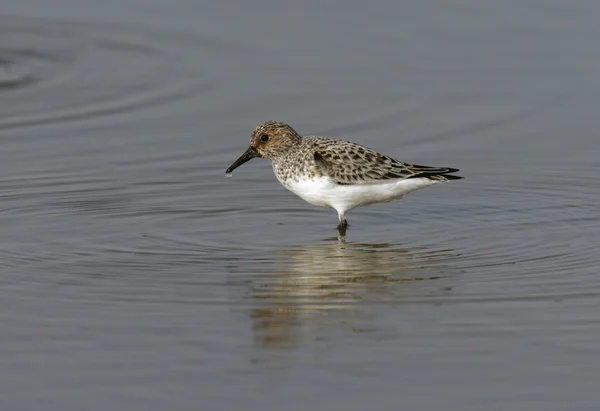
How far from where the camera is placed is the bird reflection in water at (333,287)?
350 inches

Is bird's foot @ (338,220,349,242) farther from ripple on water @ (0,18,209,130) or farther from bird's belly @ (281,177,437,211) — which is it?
ripple on water @ (0,18,209,130)

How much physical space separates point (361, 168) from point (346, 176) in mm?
200

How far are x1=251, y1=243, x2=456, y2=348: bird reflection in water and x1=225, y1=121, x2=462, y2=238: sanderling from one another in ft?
2.47

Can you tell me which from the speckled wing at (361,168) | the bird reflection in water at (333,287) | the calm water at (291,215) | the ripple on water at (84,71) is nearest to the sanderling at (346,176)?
the speckled wing at (361,168)

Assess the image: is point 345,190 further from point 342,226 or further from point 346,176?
point 342,226

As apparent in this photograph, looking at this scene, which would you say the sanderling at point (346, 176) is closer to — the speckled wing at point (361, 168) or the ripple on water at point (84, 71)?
the speckled wing at point (361, 168)

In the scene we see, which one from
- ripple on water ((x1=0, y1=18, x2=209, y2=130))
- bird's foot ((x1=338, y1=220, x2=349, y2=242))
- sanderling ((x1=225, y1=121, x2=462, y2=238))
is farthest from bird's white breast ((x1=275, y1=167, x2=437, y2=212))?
ripple on water ((x1=0, y1=18, x2=209, y2=130))

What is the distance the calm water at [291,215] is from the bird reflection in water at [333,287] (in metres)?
0.03

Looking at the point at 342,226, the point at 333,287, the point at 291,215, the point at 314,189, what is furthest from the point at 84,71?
the point at 333,287

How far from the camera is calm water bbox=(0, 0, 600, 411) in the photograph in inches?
312

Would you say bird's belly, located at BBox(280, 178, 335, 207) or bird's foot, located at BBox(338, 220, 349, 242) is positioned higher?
bird's belly, located at BBox(280, 178, 335, 207)

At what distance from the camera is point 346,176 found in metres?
12.3

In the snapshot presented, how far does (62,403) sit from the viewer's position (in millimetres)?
7434

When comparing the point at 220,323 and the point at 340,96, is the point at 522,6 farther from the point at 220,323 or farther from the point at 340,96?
the point at 220,323
